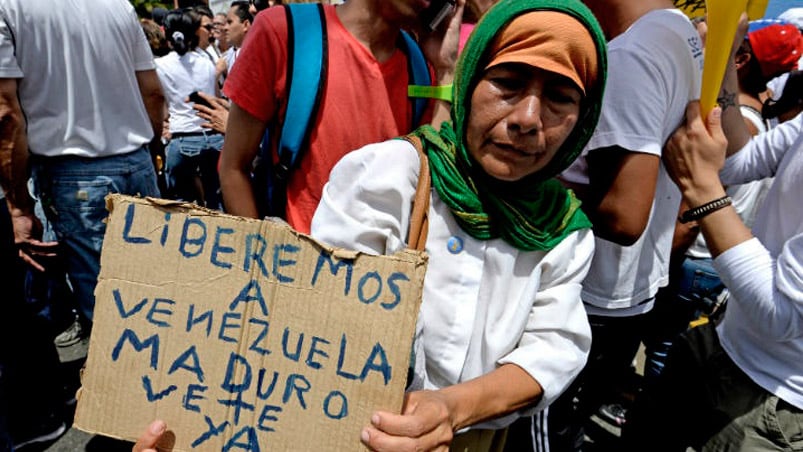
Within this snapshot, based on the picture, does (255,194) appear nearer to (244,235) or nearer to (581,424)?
(244,235)

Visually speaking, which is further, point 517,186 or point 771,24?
point 771,24

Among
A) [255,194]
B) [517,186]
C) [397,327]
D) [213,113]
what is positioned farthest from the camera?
[213,113]

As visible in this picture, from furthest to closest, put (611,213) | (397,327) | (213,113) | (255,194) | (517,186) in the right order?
(213,113) → (255,194) → (611,213) → (517,186) → (397,327)

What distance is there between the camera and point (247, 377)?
91 centimetres

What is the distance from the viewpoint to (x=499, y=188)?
116 centimetres

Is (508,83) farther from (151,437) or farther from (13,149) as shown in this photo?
(13,149)

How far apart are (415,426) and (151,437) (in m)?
0.47

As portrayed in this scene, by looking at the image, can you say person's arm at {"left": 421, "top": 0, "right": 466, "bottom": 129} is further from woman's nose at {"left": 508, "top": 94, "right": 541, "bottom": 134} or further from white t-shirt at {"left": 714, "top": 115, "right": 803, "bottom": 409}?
white t-shirt at {"left": 714, "top": 115, "right": 803, "bottom": 409}

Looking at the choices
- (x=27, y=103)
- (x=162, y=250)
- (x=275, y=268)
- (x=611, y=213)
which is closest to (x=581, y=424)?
(x=611, y=213)

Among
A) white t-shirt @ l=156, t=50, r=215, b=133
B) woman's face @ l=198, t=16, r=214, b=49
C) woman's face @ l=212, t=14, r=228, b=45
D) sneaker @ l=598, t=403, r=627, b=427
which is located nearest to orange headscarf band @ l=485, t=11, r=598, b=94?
sneaker @ l=598, t=403, r=627, b=427

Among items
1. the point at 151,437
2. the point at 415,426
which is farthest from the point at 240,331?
the point at 415,426

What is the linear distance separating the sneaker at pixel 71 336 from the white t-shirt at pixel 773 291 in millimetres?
3583

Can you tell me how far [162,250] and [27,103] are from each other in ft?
6.23

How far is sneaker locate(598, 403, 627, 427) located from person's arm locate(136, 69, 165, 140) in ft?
10.3
